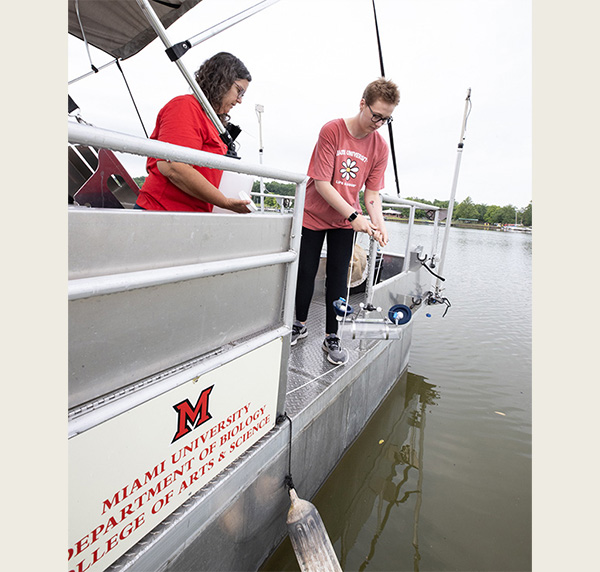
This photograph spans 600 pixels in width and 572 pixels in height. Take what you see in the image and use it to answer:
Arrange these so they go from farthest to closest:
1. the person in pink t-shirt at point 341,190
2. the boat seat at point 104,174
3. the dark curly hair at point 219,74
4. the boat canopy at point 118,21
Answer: the boat canopy at point 118,21
the boat seat at point 104,174
the person in pink t-shirt at point 341,190
the dark curly hair at point 219,74

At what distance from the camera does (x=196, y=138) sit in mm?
1520

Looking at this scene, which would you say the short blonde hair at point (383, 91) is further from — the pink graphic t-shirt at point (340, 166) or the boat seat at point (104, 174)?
the boat seat at point (104, 174)

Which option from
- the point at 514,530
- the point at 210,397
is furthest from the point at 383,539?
the point at 210,397

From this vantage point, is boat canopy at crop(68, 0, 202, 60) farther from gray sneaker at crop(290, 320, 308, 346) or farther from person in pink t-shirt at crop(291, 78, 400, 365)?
gray sneaker at crop(290, 320, 308, 346)

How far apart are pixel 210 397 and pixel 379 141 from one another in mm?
2039

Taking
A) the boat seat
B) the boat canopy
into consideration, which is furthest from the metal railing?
the boat canopy

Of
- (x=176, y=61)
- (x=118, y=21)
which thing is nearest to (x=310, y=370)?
(x=176, y=61)

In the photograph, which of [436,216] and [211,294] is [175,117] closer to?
[211,294]

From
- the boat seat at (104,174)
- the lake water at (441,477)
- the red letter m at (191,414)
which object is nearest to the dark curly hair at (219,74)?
the boat seat at (104,174)

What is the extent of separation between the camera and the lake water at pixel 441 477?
2270mm

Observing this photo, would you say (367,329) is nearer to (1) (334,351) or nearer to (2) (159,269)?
(1) (334,351)

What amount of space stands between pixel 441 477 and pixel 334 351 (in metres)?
1.43

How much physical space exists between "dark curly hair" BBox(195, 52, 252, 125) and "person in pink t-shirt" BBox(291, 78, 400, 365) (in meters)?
0.75

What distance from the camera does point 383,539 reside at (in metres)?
2.36
